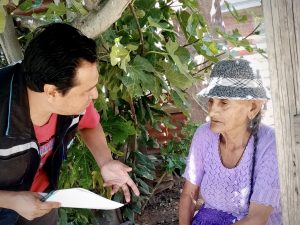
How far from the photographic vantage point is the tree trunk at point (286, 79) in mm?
1083

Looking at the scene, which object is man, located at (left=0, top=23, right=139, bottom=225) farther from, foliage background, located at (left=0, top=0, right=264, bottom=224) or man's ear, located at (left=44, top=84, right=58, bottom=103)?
foliage background, located at (left=0, top=0, right=264, bottom=224)

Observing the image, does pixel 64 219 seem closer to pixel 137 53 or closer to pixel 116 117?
pixel 116 117

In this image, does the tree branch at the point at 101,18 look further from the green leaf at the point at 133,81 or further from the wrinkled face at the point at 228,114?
the wrinkled face at the point at 228,114

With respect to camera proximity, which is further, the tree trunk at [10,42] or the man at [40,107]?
the tree trunk at [10,42]

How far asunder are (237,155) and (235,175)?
4.3 inches

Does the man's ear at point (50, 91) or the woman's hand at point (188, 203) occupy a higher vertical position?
the man's ear at point (50, 91)

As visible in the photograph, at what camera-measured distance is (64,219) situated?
108 inches

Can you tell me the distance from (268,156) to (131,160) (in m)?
1.51

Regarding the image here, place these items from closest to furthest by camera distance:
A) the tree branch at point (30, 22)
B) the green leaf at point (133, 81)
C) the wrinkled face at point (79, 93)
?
1. the wrinkled face at point (79, 93)
2. the green leaf at point (133, 81)
3. the tree branch at point (30, 22)

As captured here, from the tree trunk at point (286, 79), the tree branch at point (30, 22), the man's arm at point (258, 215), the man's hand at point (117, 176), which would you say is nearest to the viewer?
the tree trunk at point (286, 79)

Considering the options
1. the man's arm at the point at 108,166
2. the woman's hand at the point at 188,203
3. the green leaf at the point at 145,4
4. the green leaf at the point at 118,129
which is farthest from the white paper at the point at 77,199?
the green leaf at the point at 145,4

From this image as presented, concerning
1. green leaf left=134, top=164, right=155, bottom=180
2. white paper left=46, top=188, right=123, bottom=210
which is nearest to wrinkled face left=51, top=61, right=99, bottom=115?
white paper left=46, top=188, right=123, bottom=210

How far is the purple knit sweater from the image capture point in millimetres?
2045

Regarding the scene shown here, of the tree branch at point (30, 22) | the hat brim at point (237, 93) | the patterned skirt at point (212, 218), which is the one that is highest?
the tree branch at point (30, 22)
